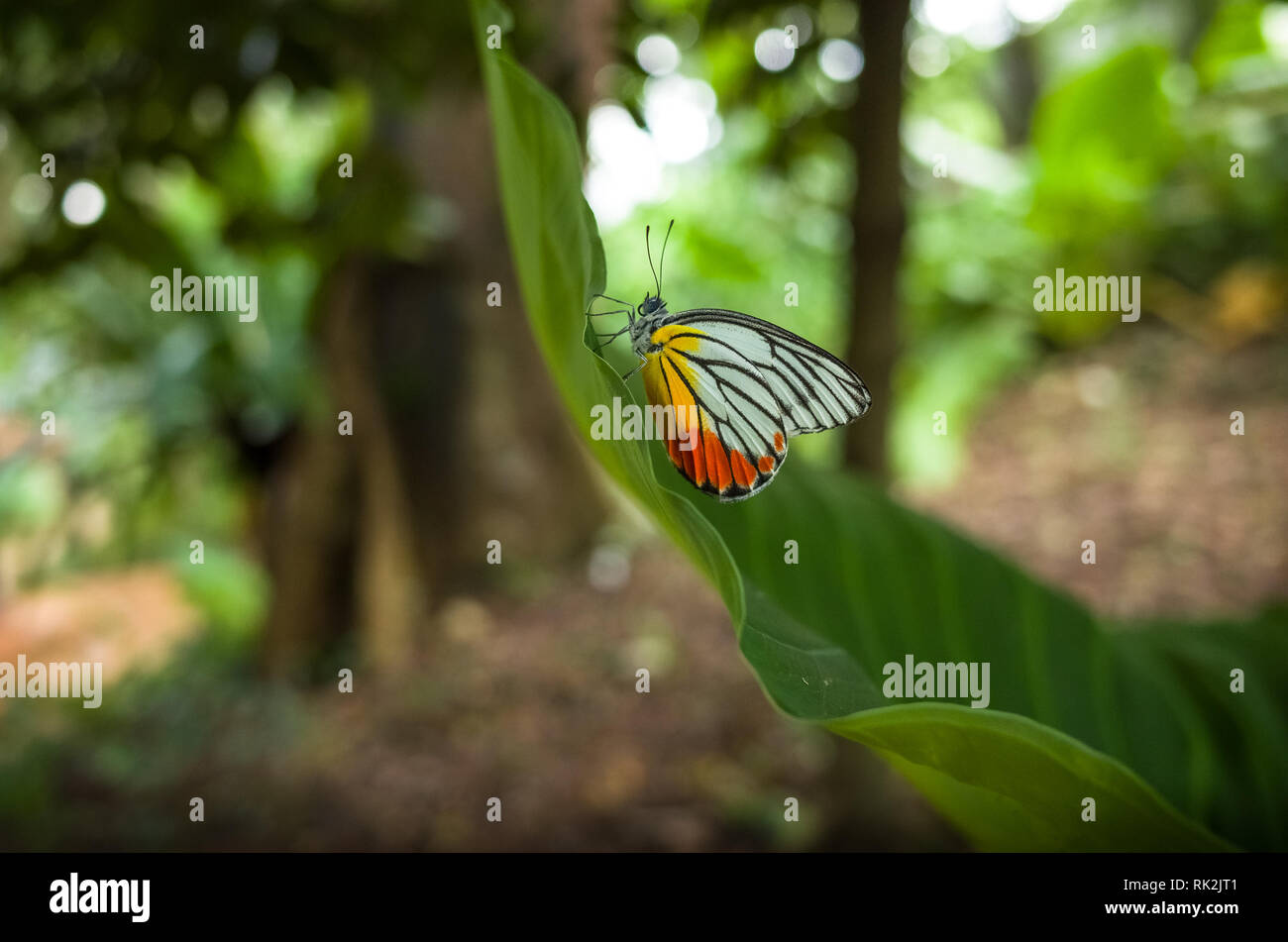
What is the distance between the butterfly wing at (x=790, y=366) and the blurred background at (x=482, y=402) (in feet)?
1.63

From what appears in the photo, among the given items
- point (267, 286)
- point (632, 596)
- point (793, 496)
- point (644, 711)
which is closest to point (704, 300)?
point (632, 596)

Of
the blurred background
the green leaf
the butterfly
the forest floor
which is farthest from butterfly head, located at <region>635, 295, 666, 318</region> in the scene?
the forest floor

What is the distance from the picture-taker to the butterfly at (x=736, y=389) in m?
0.53

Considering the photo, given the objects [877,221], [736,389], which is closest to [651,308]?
[736,389]

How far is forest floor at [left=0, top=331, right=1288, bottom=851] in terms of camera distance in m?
1.82

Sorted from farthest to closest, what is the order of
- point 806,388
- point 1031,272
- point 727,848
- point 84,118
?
1. point 1031,272
2. point 727,848
3. point 84,118
4. point 806,388

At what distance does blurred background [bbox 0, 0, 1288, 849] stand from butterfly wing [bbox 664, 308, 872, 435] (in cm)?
50

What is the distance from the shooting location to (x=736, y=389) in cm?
58

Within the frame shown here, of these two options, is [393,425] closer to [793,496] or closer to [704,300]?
[704,300]

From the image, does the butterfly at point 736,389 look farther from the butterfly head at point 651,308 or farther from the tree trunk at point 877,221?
the tree trunk at point 877,221

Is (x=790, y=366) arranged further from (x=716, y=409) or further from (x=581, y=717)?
(x=581, y=717)

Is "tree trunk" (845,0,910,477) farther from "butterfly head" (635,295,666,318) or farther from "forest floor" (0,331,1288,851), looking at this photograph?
"butterfly head" (635,295,666,318)

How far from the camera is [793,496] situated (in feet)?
2.17

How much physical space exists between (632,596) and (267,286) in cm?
143
